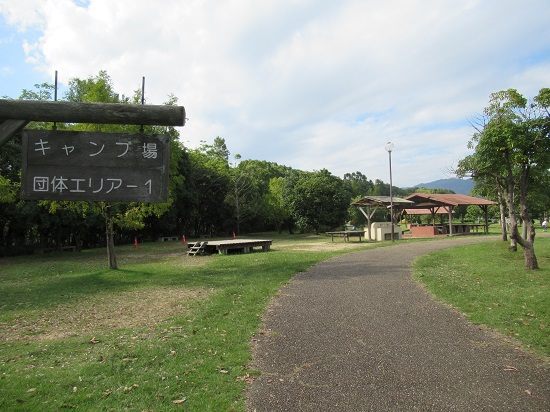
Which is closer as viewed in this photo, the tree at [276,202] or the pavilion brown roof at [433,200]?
the pavilion brown roof at [433,200]

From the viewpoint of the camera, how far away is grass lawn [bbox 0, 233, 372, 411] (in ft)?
12.2

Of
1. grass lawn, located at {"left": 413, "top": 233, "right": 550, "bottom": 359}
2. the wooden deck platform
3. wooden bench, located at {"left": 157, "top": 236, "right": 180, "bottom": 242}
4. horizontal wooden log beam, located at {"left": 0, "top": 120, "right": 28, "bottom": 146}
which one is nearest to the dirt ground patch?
horizontal wooden log beam, located at {"left": 0, "top": 120, "right": 28, "bottom": 146}

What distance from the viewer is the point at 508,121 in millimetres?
12219

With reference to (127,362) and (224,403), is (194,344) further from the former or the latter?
(224,403)

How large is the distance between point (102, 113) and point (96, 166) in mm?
633

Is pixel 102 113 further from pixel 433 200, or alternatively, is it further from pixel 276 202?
pixel 276 202

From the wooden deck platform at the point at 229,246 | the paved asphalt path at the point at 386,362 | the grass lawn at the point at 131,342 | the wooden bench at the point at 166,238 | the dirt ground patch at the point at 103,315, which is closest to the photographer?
the paved asphalt path at the point at 386,362

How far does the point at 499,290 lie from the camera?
28.1ft

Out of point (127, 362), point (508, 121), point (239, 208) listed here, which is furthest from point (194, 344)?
point (239, 208)

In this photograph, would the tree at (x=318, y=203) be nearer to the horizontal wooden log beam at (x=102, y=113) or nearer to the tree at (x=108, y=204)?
the tree at (x=108, y=204)

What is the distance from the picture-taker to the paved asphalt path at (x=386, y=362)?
140 inches

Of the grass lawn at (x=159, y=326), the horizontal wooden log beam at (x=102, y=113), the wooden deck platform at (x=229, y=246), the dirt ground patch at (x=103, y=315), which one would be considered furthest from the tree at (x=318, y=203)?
the horizontal wooden log beam at (x=102, y=113)

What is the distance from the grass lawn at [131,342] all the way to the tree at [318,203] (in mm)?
28494

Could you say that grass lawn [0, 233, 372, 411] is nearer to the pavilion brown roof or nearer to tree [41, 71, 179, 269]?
tree [41, 71, 179, 269]
